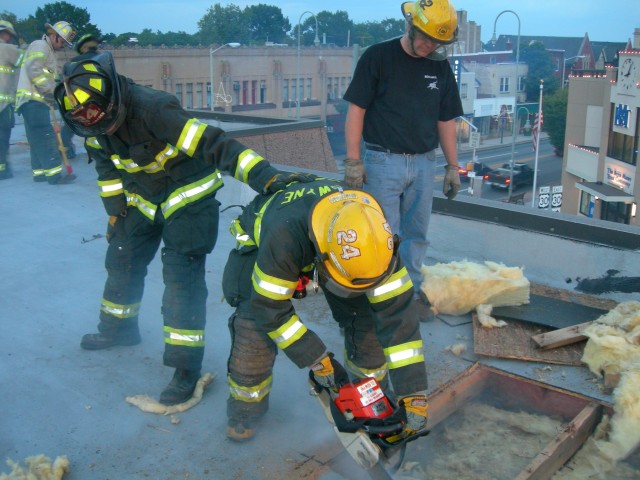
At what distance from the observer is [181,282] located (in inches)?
136

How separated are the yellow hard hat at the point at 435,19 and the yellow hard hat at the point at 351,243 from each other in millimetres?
1488

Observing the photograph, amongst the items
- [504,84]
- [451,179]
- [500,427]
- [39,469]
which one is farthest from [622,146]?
[504,84]

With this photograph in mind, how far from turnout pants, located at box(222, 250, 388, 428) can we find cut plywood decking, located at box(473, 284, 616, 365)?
0.89 meters

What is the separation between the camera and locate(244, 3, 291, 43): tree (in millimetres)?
69250

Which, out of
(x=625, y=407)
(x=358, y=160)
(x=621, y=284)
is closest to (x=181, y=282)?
Result: (x=358, y=160)

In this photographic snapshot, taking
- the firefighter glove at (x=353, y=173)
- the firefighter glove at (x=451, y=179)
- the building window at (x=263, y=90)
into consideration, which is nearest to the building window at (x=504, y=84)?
the building window at (x=263, y=90)

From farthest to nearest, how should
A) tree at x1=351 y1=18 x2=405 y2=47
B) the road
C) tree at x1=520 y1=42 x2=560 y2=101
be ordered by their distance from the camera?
tree at x1=351 y1=18 x2=405 y2=47 < tree at x1=520 y1=42 x2=560 y2=101 < the road

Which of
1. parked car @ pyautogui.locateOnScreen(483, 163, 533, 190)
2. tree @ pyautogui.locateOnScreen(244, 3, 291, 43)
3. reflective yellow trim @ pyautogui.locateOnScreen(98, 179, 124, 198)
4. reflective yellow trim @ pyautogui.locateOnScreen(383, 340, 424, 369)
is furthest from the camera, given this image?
tree @ pyautogui.locateOnScreen(244, 3, 291, 43)

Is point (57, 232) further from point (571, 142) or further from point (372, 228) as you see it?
point (571, 142)

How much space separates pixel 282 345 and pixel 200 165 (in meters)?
1.26

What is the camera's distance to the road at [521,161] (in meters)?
36.7

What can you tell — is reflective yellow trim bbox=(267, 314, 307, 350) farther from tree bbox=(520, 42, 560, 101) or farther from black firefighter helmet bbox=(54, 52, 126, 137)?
tree bbox=(520, 42, 560, 101)

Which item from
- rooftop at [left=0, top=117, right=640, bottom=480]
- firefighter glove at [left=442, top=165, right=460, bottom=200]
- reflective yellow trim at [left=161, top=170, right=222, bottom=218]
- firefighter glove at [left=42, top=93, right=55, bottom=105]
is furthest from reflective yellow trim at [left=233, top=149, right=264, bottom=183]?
firefighter glove at [left=42, top=93, right=55, bottom=105]

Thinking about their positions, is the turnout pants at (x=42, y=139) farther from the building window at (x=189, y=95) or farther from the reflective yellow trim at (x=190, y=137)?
the building window at (x=189, y=95)
